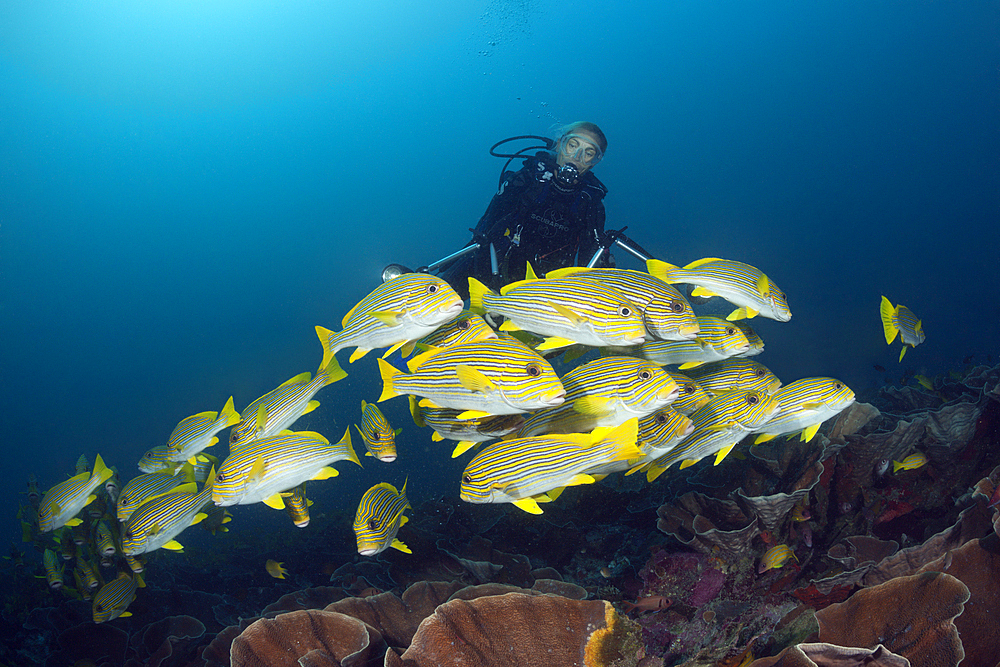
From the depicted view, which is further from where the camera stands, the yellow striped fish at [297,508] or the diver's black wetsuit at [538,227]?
the diver's black wetsuit at [538,227]

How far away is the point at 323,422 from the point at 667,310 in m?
19.5

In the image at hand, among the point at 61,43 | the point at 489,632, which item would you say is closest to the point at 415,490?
the point at 489,632

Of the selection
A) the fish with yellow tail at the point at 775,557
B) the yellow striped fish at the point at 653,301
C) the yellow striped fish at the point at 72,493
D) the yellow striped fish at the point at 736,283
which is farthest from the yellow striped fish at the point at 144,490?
the fish with yellow tail at the point at 775,557

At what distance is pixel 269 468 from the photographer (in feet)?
9.37

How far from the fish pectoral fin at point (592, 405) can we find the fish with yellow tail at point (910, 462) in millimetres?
3558

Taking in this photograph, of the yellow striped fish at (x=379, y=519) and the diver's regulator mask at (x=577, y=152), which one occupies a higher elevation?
the diver's regulator mask at (x=577, y=152)

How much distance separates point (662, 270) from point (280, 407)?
309cm

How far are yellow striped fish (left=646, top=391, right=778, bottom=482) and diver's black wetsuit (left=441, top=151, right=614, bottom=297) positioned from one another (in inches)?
127

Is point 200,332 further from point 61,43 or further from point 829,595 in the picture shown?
point 829,595

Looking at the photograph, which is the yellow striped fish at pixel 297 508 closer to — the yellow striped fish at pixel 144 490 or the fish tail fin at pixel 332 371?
the yellow striped fish at pixel 144 490

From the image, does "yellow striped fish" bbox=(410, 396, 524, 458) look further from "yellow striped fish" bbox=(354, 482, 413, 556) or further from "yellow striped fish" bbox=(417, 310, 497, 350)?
"yellow striped fish" bbox=(354, 482, 413, 556)

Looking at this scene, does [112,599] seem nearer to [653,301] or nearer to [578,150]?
[653,301]

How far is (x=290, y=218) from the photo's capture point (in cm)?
7544

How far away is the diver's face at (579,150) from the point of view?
6324 mm
